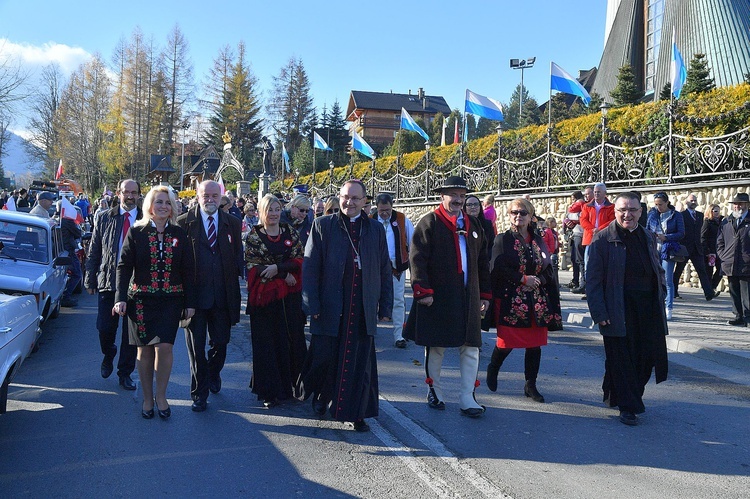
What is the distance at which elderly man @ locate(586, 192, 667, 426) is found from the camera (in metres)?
5.64

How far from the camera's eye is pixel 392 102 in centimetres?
9950

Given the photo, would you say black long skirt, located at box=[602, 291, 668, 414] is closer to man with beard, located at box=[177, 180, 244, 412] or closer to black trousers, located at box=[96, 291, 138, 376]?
man with beard, located at box=[177, 180, 244, 412]

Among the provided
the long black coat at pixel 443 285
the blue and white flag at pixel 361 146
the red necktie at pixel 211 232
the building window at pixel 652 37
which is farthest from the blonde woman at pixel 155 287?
the building window at pixel 652 37

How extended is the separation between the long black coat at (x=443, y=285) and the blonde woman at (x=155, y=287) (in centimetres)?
192

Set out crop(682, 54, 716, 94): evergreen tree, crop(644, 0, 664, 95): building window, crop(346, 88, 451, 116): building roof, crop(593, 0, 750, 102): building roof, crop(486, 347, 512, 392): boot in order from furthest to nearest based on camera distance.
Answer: crop(346, 88, 451, 116): building roof < crop(644, 0, 664, 95): building window < crop(593, 0, 750, 102): building roof < crop(682, 54, 716, 94): evergreen tree < crop(486, 347, 512, 392): boot

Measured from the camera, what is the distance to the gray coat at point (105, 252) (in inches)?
255

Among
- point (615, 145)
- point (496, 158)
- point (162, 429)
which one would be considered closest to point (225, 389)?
point (162, 429)

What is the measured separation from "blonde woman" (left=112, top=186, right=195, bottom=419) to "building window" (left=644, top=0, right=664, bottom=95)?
41915 millimetres

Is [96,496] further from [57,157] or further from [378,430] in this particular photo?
[57,157]

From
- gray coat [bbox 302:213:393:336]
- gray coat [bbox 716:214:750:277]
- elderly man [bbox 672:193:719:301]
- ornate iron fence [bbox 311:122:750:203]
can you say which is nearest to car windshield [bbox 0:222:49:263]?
gray coat [bbox 302:213:393:336]

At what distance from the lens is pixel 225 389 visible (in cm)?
647

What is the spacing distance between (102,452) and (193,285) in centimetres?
151

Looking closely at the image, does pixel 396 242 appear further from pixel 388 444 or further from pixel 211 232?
pixel 388 444

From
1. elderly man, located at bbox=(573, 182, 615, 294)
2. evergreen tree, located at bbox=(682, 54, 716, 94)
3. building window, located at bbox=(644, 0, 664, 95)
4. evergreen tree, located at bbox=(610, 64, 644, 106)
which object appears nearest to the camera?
elderly man, located at bbox=(573, 182, 615, 294)
